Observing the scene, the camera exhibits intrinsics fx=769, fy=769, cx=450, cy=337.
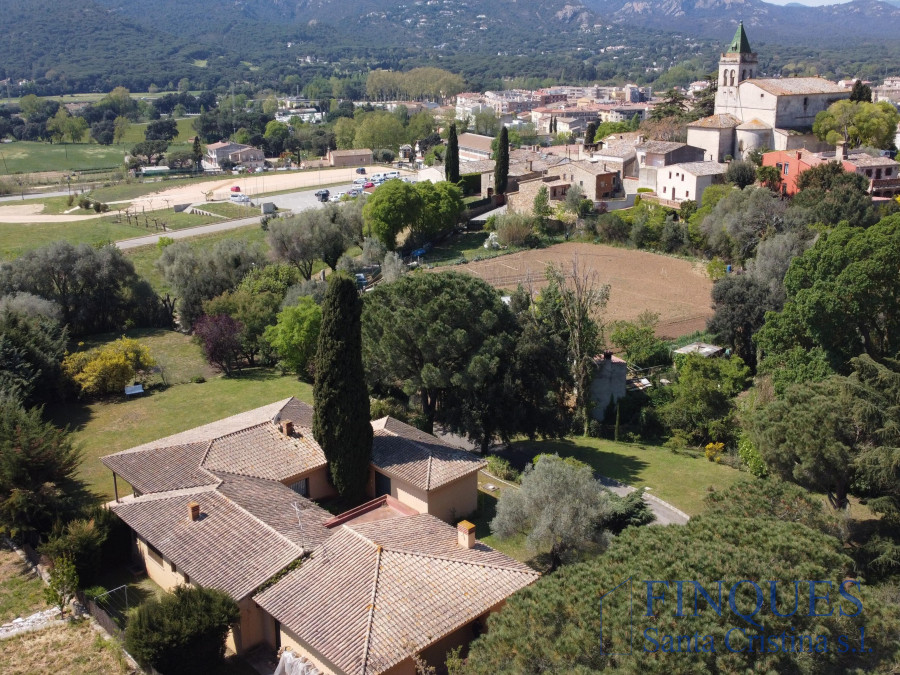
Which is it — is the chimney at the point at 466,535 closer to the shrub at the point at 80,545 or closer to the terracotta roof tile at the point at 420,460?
the terracotta roof tile at the point at 420,460

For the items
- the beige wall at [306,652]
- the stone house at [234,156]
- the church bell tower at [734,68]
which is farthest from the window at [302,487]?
the stone house at [234,156]

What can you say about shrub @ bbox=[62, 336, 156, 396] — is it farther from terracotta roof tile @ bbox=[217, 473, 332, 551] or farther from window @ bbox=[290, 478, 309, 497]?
Answer: window @ bbox=[290, 478, 309, 497]

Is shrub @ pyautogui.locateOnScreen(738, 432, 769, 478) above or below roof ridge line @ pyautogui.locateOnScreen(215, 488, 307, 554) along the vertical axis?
below

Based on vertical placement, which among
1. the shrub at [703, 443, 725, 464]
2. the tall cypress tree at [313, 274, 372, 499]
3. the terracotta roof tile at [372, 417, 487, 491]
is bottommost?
the shrub at [703, 443, 725, 464]

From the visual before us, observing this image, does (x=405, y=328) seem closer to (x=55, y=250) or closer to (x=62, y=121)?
(x=55, y=250)

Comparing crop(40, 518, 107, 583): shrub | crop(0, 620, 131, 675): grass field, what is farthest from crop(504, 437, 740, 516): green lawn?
crop(0, 620, 131, 675): grass field

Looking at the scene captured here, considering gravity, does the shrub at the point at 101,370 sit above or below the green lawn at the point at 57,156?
below

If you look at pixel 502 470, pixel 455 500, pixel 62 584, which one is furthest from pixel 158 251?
pixel 62 584
